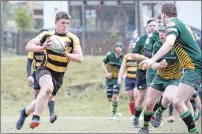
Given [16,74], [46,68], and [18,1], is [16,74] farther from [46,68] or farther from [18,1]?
[46,68]

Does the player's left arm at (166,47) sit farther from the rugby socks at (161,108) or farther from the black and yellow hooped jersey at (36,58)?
the black and yellow hooped jersey at (36,58)

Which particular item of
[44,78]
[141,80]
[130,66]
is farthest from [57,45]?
[130,66]

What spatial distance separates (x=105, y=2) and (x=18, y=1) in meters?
7.59

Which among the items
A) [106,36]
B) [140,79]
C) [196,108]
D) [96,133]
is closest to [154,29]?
[140,79]

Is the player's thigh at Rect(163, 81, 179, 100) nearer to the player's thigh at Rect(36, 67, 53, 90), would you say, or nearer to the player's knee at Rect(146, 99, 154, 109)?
the player's knee at Rect(146, 99, 154, 109)

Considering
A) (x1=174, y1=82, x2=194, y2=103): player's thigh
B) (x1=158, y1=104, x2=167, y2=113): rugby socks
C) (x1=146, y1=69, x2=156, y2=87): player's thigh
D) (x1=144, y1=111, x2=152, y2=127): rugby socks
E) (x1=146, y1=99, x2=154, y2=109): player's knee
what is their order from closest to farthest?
(x1=174, y1=82, x2=194, y2=103): player's thigh → (x1=146, y1=99, x2=154, y2=109): player's knee → (x1=144, y1=111, x2=152, y2=127): rugby socks → (x1=158, y1=104, x2=167, y2=113): rugby socks → (x1=146, y1=69, x2=156, y2=87): player's thigh

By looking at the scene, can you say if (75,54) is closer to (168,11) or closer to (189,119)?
(168,11)

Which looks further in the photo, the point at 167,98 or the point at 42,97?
the point at 167,98

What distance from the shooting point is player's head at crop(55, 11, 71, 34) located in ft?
30.5

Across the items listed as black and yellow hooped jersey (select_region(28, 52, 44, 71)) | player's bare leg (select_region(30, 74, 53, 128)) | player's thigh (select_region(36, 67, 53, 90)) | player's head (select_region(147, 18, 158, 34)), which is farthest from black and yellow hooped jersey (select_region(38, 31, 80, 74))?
black and yellow hooped jersey (select_region(28, 52, 44, 71))

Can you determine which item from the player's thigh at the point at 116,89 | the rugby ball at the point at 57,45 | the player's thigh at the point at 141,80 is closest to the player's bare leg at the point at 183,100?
the rugby ball at the point at 57,45

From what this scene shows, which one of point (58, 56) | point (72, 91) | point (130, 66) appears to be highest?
point (58, 56)

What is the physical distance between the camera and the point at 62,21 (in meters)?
9.35

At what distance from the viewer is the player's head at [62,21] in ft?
30.5
